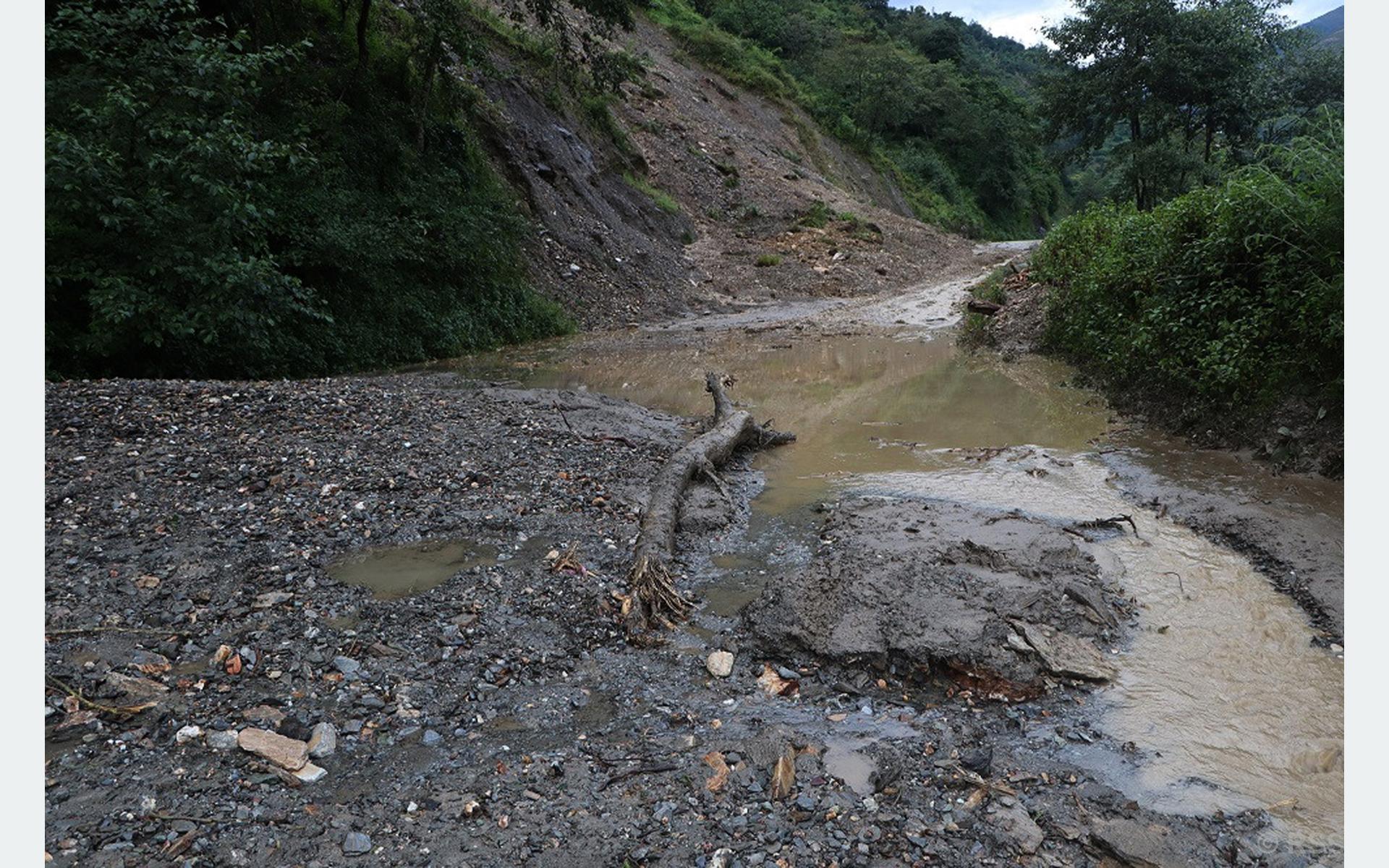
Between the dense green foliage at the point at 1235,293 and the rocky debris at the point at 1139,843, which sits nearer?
the rocky debris at the point at 1139,843

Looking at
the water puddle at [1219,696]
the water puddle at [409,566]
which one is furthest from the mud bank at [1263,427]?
the water puddle at [409,566]

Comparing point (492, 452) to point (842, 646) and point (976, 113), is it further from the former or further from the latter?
point (976, 113)

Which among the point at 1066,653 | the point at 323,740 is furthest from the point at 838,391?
the point at 323,740

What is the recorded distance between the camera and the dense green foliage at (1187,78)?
21.7 metres

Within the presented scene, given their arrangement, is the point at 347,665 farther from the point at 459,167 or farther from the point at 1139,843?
the point at 459,167

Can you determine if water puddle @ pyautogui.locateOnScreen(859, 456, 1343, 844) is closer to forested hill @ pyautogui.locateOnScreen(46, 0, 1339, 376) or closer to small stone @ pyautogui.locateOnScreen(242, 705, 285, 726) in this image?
small stone @ pyautogui.locateOnScreen(242, 705, 285, 726)

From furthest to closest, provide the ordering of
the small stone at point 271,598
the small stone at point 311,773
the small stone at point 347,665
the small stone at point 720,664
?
the small stone at point 271,598
the small stone at point 720,664
the small stone at point 347,665
the small stone at point 311,773

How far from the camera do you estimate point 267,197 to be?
10852 millimetres

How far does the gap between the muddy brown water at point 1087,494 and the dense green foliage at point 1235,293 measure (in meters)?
0.72

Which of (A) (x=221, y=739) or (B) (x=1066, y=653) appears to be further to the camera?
(B) (x=1066, y=653)

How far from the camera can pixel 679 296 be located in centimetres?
1973

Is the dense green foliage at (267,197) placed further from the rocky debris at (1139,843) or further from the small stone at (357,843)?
the rocky debris at (1139,843)

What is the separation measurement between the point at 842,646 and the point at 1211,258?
6.58 meters

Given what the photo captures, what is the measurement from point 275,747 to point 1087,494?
6267mm
